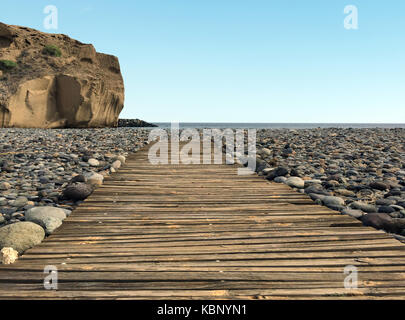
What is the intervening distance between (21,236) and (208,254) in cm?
137

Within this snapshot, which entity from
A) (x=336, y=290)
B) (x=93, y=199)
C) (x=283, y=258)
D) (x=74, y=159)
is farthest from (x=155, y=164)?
(x=336, y=290)

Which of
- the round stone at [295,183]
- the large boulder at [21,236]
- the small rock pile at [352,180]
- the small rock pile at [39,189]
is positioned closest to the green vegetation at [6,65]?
the small rock pile at [39,189]

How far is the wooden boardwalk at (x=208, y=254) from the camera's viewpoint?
1.63 metres

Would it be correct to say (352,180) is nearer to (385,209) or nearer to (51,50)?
(385,209)

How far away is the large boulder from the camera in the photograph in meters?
2.18

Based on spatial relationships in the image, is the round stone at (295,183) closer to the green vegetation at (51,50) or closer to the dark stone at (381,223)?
the dark stone at (381,223)

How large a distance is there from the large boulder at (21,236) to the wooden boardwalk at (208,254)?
11 cm

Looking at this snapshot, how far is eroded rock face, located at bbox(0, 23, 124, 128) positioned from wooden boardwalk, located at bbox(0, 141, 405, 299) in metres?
19.3

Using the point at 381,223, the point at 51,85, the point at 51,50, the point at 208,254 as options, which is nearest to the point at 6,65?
the point at 51,85

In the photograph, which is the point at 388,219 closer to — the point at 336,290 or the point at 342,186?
the point at 336,290

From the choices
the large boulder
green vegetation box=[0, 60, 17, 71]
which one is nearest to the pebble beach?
the large boulder

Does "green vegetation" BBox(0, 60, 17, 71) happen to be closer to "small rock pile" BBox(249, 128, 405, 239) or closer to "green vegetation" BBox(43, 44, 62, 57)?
"green vegetation" BBox(43, 44, 62, 57)

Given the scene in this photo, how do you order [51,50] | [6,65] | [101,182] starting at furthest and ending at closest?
1. [51,50]
2. [6,65]
3. [101,182]

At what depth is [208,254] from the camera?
2043mm
